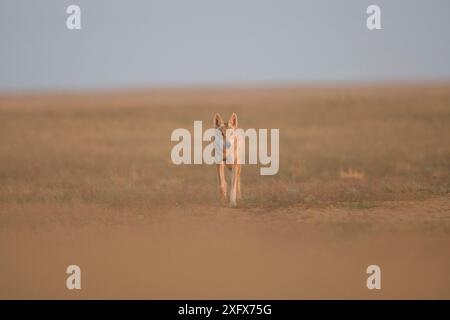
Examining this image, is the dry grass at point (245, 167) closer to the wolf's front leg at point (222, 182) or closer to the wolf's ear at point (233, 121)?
the wolf's front leg at point (222, 182)

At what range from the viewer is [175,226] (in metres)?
11.1

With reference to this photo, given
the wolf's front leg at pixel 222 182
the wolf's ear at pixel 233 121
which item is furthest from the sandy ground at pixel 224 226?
the wolf's ear at pixel 233 121

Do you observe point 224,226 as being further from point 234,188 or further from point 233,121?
point 233,121

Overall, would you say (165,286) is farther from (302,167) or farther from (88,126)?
(88,126)

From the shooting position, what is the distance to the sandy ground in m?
7.99

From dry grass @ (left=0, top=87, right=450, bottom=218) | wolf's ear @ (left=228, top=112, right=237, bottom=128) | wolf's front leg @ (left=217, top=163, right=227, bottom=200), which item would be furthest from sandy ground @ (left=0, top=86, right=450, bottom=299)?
wolf's ear @ (left=228, top=112, right=237, bottom=128)

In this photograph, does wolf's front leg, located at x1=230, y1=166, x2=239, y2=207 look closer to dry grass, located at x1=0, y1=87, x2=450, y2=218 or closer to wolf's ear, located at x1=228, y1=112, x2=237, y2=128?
dry grass, located at x1=0, y1=87, x2=450, y2=218

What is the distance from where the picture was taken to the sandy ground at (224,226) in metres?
7.99

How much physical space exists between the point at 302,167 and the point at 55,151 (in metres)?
11.2

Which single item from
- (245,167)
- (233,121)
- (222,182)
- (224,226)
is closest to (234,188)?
(222,182)
